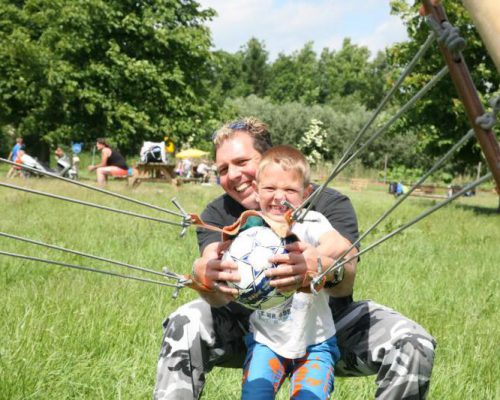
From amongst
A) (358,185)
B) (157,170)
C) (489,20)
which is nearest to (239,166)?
(489,20)

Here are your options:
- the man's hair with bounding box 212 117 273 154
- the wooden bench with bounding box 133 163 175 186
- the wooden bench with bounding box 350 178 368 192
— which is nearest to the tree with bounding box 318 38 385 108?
the wooden bench with bounding box 350 178 368 192

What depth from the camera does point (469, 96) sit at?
4.14 ft

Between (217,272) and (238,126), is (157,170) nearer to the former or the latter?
(238,126)

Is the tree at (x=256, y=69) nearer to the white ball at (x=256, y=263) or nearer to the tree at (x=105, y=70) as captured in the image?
the tree at (x=105, y=70)

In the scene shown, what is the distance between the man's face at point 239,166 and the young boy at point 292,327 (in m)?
0.43

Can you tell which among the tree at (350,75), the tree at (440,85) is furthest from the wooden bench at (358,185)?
the tree at (350,75)

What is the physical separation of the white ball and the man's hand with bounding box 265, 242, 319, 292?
0.04 metres

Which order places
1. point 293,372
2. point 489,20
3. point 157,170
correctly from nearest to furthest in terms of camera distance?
point 489,20, point 293,372, point 157,170

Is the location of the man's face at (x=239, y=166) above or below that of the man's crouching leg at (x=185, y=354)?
above

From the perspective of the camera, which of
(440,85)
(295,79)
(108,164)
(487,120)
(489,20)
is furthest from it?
(295,79)

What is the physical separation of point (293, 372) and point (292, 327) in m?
0.19

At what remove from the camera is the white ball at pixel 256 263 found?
2230mm

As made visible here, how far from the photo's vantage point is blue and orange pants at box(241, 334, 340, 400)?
2430 mm

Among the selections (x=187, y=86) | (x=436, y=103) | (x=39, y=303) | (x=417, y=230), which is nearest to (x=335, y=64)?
(x=187, y=86)
